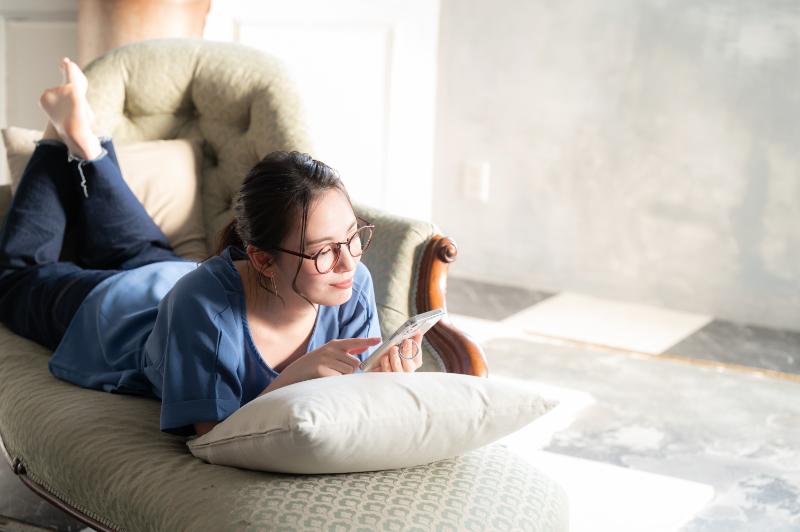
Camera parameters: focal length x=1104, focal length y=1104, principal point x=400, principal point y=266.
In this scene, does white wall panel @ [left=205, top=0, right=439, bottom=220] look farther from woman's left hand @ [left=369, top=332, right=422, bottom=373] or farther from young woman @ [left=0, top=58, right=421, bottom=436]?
woman's left hand @ [left=369, top=332, right=422, bottom=373]

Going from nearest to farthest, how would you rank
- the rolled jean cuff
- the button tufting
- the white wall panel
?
the button tufting
the rolled jean cuff
the white wall panel

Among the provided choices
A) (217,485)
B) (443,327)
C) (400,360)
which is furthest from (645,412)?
(217,485)

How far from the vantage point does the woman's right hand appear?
1.44 m

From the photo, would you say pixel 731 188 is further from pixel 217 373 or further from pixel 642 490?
pixel 217 373

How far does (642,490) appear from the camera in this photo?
226cm

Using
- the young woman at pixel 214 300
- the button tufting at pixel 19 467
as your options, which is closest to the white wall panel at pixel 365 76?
the young woman at pixel 214 300

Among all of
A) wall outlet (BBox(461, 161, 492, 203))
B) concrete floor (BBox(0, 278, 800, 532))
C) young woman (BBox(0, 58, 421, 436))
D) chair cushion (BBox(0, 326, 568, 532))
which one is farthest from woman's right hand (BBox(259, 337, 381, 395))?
wall outlet (BBox(461, 161, 492, 203))

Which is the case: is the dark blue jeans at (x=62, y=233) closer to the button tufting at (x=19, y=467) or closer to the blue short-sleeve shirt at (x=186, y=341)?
the blue short-sleeve shirt at (x=186, y=341)

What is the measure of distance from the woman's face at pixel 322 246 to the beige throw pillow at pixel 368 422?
164 mm

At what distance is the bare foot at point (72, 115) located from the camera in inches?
82.9

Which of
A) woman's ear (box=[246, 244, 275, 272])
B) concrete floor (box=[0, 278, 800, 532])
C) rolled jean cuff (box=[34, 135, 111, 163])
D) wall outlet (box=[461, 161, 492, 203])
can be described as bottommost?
concrete floor (box=[0, 278, 800, 532])

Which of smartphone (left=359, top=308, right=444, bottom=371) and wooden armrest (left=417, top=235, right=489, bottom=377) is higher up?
smartphone (left=359, top=308, right=444, bottom=371)

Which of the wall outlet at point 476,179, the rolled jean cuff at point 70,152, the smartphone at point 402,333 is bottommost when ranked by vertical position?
→ the wall outlet at point 476,179

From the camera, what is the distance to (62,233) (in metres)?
2.17
